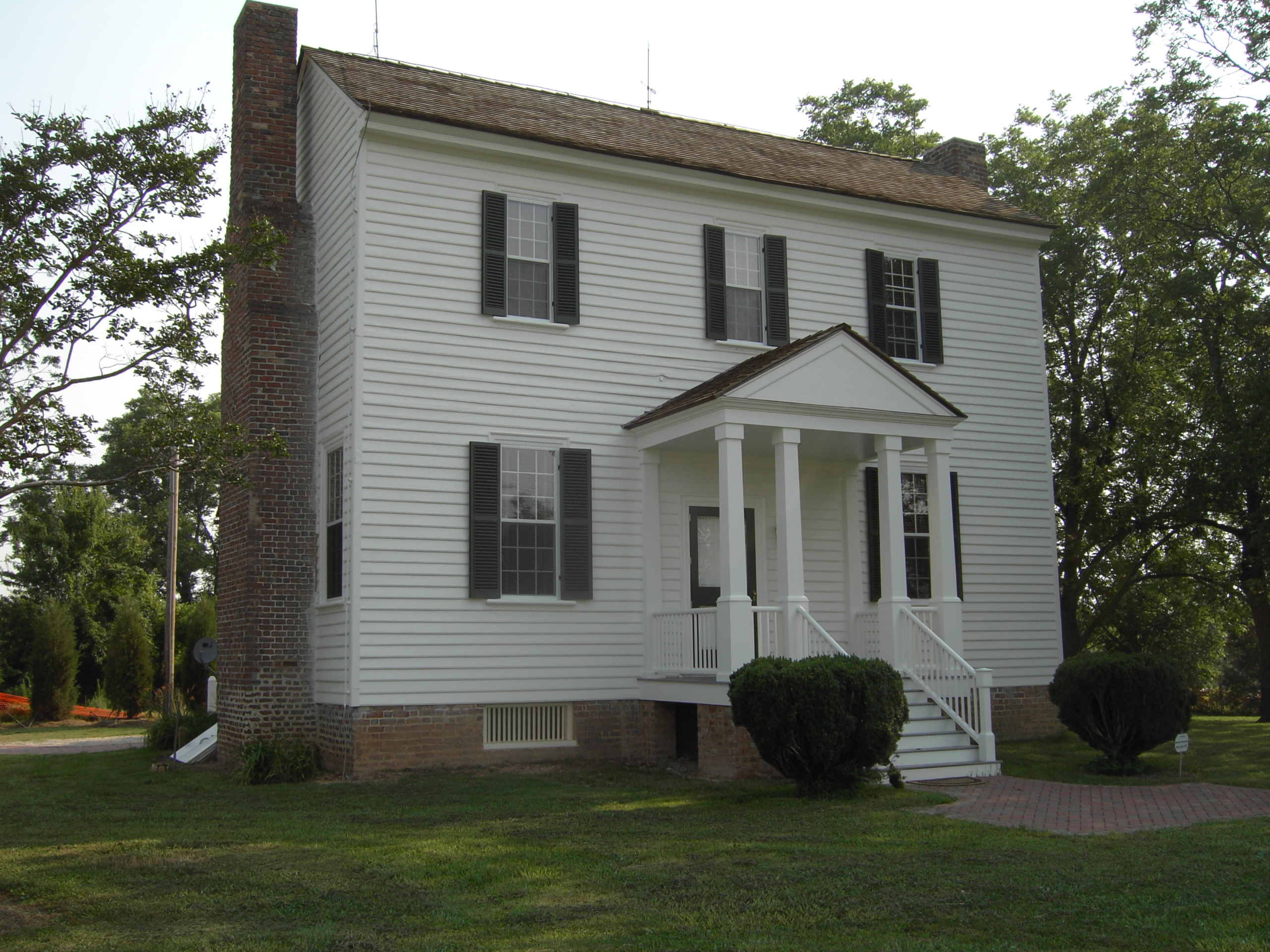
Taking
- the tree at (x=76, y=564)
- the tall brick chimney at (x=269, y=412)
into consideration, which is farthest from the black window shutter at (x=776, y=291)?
the tree at (x=76, y=564)

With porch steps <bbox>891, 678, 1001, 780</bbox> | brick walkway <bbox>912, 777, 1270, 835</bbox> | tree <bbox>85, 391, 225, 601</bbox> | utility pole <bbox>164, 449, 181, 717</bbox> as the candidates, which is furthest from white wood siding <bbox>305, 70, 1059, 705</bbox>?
tree <bbox>85, 391, 225, 601</bbox>

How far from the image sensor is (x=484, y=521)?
13.3m

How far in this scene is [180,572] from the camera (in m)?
45.6

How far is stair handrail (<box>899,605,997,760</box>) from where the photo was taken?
12414 millimetres

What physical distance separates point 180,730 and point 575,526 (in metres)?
7.13

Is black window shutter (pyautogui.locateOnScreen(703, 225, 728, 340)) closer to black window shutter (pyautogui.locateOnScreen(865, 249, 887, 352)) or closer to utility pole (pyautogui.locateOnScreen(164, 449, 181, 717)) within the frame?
black window shutter (pyautogui.locateOnScreen(865, 249, 887, 352))

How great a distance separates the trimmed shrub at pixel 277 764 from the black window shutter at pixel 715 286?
728cm

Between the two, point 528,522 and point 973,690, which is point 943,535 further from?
point 528,522

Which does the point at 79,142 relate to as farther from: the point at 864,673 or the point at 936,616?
the point at 936,616

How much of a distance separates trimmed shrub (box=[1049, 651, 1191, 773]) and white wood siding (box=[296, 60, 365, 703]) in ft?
26.9

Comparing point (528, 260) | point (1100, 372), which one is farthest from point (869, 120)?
point (528, 260)

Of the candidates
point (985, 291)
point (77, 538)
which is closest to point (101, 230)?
point (985, 291)

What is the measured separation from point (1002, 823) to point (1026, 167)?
1826 centimetres

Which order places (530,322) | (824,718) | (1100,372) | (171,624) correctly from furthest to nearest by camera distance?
(171,624)
(1100,372)
(530,322)
(824,718)
